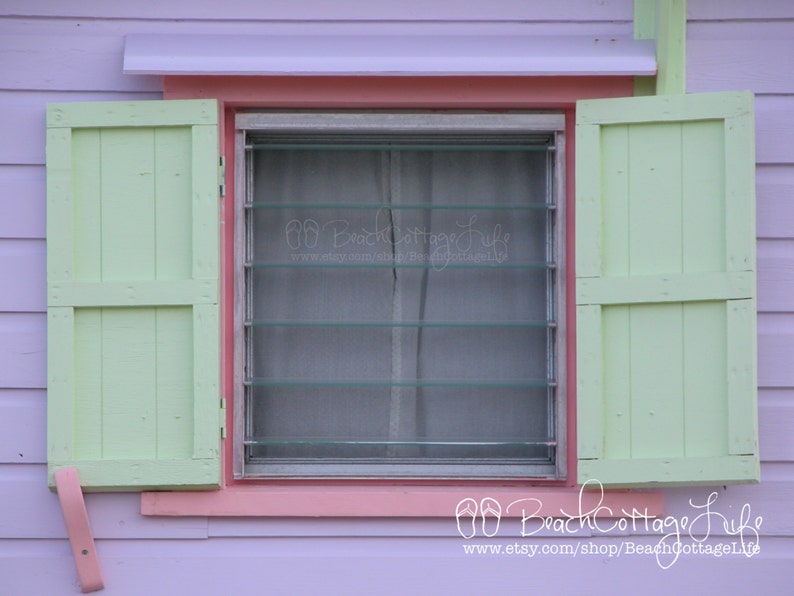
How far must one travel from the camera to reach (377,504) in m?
3.14

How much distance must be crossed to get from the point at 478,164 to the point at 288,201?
62 centimetres

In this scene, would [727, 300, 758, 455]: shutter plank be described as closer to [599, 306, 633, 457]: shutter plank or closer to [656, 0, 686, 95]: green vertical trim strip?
[599, 306, 633, 457]: shutter plank

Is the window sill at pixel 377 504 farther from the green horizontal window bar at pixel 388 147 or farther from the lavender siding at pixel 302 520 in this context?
the green horizontal window bar at pixel 388 147

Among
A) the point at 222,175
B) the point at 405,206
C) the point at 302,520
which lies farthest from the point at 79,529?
the point at 405,206

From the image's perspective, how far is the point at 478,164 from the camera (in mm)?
3344

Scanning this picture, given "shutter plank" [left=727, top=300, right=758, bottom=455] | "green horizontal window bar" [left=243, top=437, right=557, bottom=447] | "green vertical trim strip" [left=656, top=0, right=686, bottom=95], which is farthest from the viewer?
"green horizontal window bar" [left=243, top=437, right=557, bottom=447]

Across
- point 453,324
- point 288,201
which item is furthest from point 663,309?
point 288,201

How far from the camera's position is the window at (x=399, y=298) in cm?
330

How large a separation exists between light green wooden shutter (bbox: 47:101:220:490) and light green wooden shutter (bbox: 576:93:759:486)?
1116mm

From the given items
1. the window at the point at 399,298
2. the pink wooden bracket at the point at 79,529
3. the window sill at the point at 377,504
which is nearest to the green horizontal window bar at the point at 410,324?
the window at the point at 399,298

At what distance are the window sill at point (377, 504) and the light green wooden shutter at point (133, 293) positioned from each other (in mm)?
91

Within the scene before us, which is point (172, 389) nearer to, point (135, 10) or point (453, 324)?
point (453, 324)

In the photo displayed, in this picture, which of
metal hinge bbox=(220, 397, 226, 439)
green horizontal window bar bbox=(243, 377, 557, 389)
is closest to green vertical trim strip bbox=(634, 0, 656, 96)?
green horizontal window bar bbox=(243, 377, 557, 389)

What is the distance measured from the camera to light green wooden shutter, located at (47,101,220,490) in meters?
3.08
